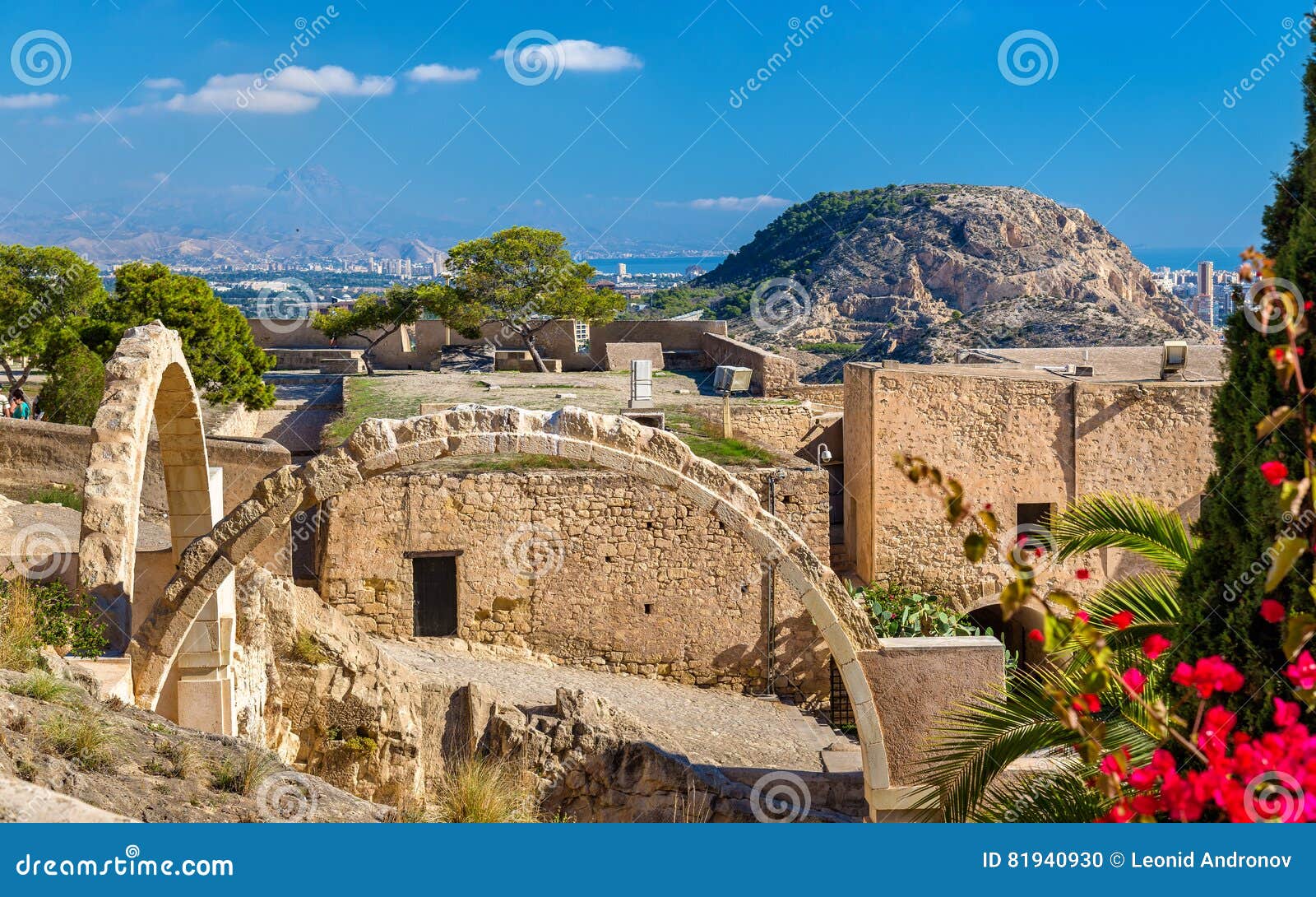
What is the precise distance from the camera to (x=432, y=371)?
100 ft

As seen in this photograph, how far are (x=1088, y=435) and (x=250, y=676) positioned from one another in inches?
422

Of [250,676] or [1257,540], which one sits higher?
[1257,540]

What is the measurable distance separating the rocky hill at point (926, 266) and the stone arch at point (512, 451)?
44929 millimetres

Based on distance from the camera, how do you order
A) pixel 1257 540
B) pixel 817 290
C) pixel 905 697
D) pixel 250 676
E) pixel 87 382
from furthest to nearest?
1. pixel 817 290
2. pixel 87 382
3. pixel 250 676
4. pixel 905 697
5. pixel 1257 540

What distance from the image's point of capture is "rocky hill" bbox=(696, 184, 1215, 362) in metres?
63.6

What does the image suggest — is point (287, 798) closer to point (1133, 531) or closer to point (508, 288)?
point (1133, 531)

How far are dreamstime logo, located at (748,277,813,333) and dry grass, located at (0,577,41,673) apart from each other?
159ft

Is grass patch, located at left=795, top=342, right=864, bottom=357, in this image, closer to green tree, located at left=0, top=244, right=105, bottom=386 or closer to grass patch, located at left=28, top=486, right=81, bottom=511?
green tree, located at left=0, top=244, right=105, bottom=386

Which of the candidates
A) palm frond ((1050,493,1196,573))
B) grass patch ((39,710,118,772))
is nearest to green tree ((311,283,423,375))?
grass patch ((39,710,118,772))

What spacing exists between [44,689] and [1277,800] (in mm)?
5613

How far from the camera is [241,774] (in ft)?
19.8

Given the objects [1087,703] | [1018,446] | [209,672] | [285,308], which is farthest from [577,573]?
[285,308]

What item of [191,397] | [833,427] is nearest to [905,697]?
[191,397]

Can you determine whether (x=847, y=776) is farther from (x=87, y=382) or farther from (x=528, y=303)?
(x=528, y=303)
